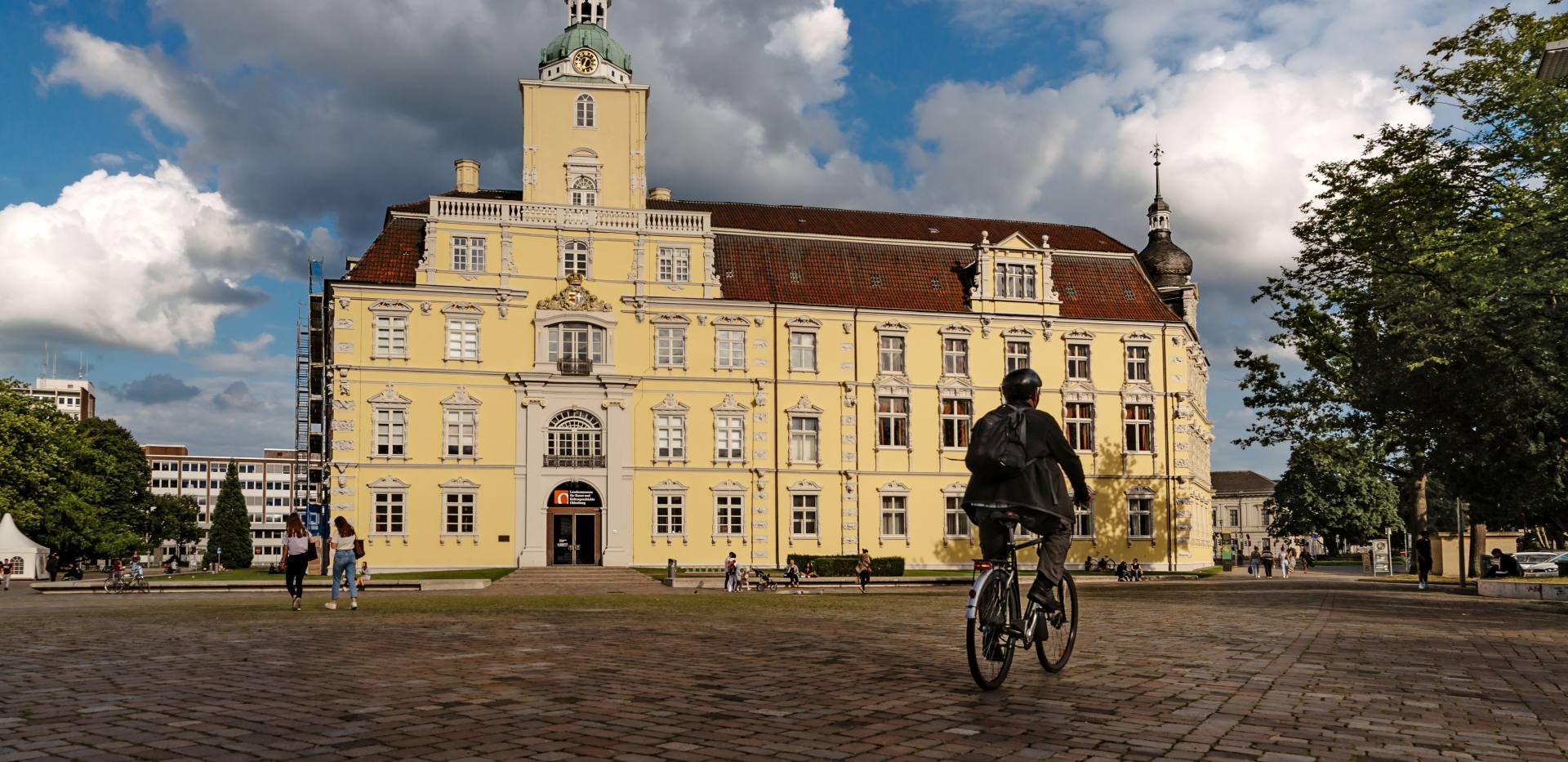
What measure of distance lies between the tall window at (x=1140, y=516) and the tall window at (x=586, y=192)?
27.1m

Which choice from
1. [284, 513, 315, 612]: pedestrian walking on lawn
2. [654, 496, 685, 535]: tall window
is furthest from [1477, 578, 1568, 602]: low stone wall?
[654, 496, 685, 535]: tall window

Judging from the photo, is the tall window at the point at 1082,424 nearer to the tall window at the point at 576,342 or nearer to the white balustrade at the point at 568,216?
the white balustrade at the point at 568,216

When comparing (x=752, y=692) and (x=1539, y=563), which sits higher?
(x=752, y=692)

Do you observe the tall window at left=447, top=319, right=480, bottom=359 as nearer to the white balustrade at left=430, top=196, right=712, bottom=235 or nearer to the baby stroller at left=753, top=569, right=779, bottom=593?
the white balustrade at left=430, top=196, right=712, bottom=235

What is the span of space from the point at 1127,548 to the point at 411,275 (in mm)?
33222

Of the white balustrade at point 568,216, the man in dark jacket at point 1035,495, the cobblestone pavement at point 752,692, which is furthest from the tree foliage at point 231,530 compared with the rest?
the man in dark jacket at point 1035,495

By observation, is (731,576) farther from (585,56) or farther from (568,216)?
(585,56)

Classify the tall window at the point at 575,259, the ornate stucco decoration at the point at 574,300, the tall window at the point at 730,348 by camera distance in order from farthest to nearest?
the tall window at the point at 730,348
the tall window at the point at 575,259
the ornate stucco decoration at the point at 574,300

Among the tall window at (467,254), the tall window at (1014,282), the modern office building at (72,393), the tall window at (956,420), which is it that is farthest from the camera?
the modern office building at (72,393)

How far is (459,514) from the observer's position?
1957 inches

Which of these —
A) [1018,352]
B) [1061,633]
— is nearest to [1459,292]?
[1061,633]

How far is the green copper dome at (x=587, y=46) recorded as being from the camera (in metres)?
54.0

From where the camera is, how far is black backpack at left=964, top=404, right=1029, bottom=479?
969 centimetres

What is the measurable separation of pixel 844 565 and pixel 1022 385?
116ft
